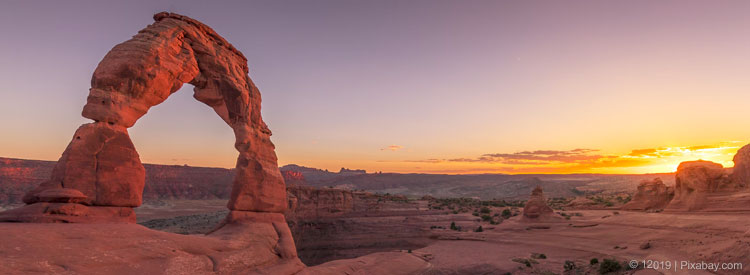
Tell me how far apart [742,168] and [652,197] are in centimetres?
908

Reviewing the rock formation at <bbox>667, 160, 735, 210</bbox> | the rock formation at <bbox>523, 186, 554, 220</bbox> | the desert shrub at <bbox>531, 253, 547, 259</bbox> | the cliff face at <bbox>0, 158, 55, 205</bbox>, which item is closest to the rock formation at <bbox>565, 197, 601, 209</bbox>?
the rock formation at <bbox>667, 160, 735, 210</bbox>

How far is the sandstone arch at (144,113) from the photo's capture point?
27.7 feet

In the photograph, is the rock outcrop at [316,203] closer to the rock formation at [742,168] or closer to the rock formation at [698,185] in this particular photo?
the rock formation at [698,185]

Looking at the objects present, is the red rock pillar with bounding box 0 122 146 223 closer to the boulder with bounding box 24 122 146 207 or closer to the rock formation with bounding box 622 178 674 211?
the boulder with bounding box 24 122 146 207

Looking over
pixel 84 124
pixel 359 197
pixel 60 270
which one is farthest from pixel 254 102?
pixel 359 197

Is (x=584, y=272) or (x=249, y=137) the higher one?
(x=249, y=137)

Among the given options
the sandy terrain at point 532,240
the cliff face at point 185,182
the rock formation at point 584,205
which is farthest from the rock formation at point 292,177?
the rock formation at point 584,205

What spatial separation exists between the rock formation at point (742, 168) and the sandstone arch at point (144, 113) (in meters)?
32.6

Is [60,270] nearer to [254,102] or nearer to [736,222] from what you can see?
[254,102]

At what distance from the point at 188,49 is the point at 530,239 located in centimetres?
2468

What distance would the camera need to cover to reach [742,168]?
24.7 m

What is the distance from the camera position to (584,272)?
14.5 meters

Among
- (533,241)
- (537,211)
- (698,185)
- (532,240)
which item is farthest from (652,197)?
(533,241)

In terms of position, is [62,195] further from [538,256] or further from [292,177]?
[292,177]
